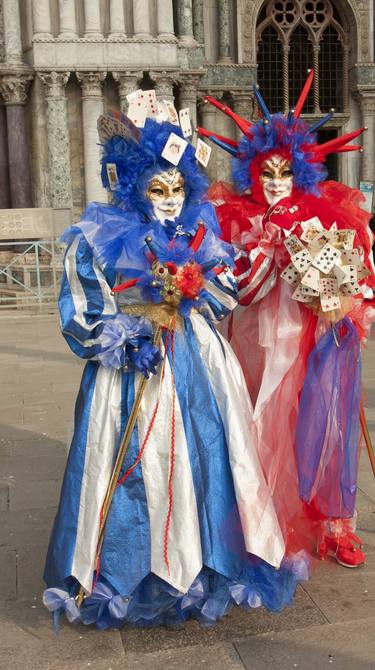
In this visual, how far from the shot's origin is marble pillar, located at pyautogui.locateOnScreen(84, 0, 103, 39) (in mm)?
13008

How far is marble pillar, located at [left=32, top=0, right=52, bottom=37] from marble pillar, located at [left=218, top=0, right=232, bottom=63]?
400 cm

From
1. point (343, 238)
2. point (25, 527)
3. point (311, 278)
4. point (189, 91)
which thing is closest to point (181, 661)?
point (25, 527)

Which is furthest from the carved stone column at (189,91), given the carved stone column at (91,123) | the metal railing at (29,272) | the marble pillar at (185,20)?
the metal railing at (29,272)

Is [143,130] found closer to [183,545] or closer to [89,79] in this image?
[183,545]

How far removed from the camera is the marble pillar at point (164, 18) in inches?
529

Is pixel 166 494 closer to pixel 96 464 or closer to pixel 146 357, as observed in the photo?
pixel 96 464

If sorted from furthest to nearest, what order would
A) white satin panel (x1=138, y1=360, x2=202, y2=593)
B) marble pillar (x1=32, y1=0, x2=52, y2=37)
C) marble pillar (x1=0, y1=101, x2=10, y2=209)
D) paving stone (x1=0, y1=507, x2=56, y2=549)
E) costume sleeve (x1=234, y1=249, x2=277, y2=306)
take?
marble pillar (x1=0, y1=101, x2=10, y2=209) → marble pillar (x1=32, y1=0, x2=52, y2=37) → paving stone (x1=0, y1=507, x2=56, y2=549) → costume sleeve (x1=234, y1=249, x2=277, y2=306) → white satin panel (x1=138, y1=360, x2=202, y2=593)

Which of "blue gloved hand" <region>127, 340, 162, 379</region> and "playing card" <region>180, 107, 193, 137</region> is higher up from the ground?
"playing card" <region>180, 107, 193, 137</region>

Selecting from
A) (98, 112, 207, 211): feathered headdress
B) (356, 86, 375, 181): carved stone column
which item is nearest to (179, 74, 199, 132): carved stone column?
(356, 86, 375, 181): carved stone column

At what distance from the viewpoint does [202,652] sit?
9.74 ft

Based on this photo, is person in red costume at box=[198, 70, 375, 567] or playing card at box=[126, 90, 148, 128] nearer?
playing card at box=[126, 90, 148, 128]

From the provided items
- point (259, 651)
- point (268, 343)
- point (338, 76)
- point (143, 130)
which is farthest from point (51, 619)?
point (338, 76)

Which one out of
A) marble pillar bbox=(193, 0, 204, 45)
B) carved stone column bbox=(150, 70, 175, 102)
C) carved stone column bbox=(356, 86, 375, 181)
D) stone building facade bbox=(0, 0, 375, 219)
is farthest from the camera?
carved stone column bbox=(356, 86, 375, 181)

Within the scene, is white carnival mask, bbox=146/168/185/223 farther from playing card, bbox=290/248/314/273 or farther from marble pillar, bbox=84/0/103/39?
marble pillar, bbox=84/0/103/39
